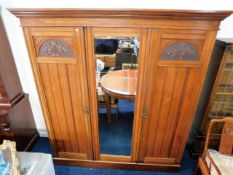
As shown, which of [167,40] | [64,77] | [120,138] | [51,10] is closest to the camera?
[51,10]

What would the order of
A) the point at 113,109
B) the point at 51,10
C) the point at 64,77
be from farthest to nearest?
the point at 113,109 < the point at 64,77 < the point at 51,10

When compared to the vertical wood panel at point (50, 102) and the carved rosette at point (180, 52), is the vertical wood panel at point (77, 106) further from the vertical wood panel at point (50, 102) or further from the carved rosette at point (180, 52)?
the carved rosette at point (180, 52)

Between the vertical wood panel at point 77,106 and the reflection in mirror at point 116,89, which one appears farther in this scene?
the vertical wood panel at point 77,106

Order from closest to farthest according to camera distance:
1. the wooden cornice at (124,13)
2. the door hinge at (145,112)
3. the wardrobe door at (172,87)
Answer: the wooden cornice at (124,13) < the wardrobe door at (172,87) < the door hinge at (145,112)

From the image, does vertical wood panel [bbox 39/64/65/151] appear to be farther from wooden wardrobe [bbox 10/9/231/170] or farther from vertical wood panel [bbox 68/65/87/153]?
vertical wood panel [bbox 68/65/87/153]

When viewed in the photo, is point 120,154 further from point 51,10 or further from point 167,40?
point 51,10

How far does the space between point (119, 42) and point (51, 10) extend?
0.56 meters

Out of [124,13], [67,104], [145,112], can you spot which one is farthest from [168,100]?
[67,104]

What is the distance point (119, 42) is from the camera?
1.38m

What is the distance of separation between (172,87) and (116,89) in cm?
52

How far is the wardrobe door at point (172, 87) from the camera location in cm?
132

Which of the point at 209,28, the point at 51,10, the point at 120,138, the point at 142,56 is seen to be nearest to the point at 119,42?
the point at 142,56

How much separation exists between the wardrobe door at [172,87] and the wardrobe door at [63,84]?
61 cm
